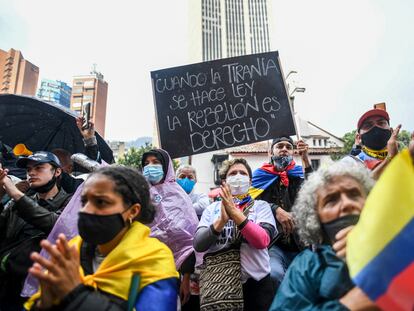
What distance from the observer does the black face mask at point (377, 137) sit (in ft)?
9.80

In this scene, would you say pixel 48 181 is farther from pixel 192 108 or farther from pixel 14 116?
pixel 14 116

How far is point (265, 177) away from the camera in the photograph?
3598 millimetres

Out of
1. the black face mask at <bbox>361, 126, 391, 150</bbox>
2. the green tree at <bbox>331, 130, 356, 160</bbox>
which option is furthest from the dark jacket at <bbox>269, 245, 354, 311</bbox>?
the green tree at <bbox>331, 130, 356, 160</bbox>

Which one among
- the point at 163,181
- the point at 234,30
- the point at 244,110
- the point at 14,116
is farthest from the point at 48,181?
the point at 234,30

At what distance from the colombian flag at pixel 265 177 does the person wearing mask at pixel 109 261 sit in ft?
5.61

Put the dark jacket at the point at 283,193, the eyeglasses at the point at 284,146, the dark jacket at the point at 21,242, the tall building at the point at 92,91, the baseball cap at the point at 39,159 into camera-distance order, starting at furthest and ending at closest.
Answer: the tall building at the point at 92,91, the eyeglasses at the point at 284,146, the dark jacket at the point at 283,193, the baseball cap at the point at 39,159, the dark jacket at the point at 21,242

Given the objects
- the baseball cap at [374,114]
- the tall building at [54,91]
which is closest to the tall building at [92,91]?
the tall building at [54,91]

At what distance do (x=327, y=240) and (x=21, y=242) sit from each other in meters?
2.47

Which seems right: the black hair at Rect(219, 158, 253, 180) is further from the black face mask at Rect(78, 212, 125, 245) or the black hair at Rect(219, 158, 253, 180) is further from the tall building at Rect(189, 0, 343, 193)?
the tall building at Rect(189, 0, 343, 193)

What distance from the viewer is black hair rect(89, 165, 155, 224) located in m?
1.98

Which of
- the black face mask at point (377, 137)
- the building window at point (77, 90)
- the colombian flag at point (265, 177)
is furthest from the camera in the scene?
the building window at point (77, 90)

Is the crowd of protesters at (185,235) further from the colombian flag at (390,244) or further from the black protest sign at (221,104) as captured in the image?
the black protest sign at (221,104)

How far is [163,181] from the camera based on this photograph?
3.37m

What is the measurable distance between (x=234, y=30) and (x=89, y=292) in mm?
80484
